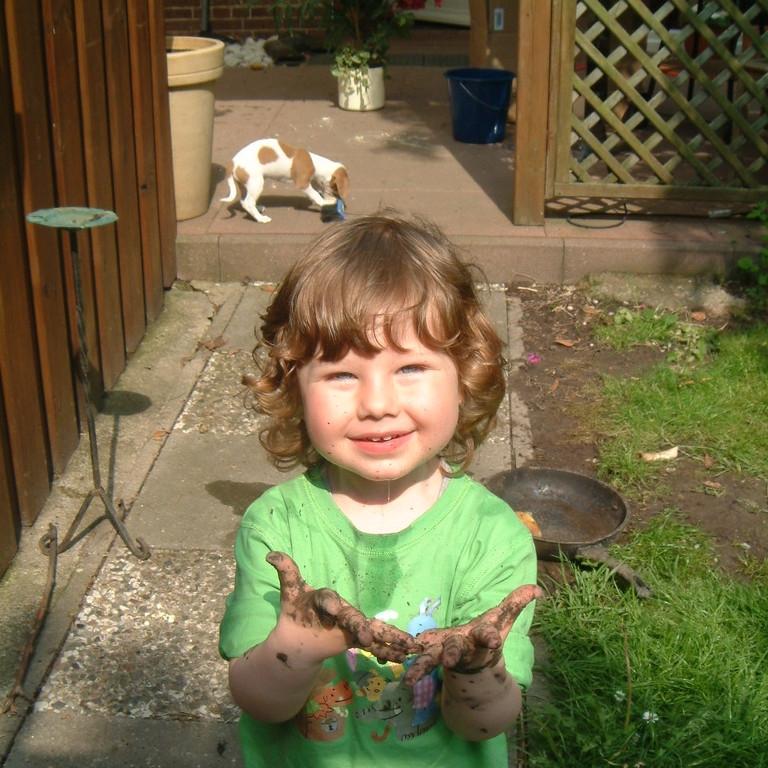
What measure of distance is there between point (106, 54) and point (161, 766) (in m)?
2.85

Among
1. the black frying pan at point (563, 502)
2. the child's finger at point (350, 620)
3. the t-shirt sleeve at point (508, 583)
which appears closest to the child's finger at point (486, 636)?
the child's finger at point (350, 620)

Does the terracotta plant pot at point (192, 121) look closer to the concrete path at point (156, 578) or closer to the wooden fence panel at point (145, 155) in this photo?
the wooden fence panel at point (145, 155)

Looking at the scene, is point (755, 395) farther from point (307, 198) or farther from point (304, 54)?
point (304, 54)

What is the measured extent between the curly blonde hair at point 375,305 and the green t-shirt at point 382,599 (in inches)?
9.0

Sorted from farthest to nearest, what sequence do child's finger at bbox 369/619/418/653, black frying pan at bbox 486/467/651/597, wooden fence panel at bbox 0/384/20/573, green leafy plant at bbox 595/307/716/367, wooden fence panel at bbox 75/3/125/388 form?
1. green leafy plant at bbox 595/307/716/367
2. wooden fence panel at bbox 75/3/125/388
3. black frying pan at bbox 486/467/651/597
4. wooden fence panel at bbox 0/384/20/573
5. child's finger at bbox 369/619/418/653

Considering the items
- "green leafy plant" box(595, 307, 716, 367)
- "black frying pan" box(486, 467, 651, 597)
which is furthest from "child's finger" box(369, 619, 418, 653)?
"green leafy plant" box(595, 307, 716, 367)

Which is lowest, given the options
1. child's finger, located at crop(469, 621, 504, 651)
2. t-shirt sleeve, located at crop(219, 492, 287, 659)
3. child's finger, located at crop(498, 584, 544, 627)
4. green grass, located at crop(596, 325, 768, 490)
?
green grass, located at crop(596, 325, 768, 490)

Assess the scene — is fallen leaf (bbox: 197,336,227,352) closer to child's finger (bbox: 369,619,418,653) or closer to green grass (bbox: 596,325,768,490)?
green grass (bbox: 596,325,768,490)

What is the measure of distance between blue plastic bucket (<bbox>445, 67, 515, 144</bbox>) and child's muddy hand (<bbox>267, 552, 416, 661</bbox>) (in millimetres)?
6372

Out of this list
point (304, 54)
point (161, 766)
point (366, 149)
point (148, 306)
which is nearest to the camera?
point (161, 766)

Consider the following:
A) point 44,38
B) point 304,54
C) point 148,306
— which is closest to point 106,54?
point 44,38

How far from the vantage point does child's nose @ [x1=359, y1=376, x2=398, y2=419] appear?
1696mm

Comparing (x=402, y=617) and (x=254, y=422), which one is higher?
(x=402, y=617)

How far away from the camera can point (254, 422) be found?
4488 millimetres
